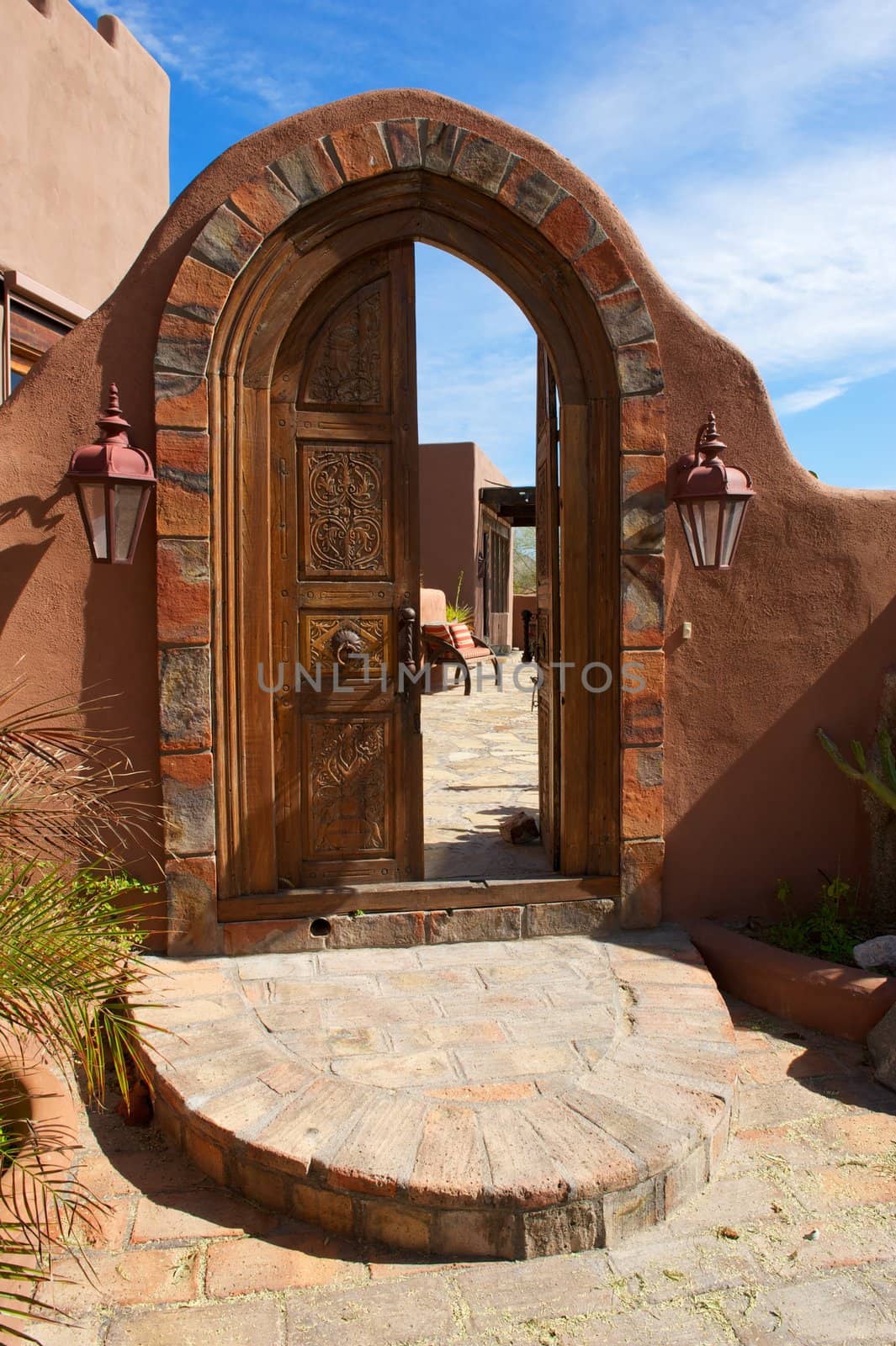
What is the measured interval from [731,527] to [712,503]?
12 centimetres

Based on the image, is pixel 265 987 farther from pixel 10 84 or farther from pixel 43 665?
pixel 10 84

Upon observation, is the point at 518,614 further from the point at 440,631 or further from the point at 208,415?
the point at 208,415

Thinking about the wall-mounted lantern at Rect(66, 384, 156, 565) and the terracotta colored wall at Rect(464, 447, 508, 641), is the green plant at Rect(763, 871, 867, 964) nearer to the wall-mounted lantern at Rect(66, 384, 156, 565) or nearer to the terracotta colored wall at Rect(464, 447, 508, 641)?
the wall-mounted lantern at Rect(66, 384, 156, 565)

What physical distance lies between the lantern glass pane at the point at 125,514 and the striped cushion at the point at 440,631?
25.3 ft

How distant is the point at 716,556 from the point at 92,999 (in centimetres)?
257

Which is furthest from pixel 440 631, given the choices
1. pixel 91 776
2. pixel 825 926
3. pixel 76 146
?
pixel 91 776

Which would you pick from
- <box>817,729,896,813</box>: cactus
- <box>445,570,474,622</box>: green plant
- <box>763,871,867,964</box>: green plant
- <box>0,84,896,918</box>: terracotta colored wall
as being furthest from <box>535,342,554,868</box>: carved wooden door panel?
<box>445,570,474,622</box>: green plant

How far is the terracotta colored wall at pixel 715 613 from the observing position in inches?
139

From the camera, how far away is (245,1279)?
2199mm

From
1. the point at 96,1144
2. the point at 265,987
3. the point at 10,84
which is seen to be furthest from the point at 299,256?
the point at 10,84

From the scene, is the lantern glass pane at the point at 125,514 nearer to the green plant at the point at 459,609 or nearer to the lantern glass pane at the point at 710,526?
the lantern glass pane at the point at 710,526

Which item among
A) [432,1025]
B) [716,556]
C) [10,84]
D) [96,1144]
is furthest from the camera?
[10,84]

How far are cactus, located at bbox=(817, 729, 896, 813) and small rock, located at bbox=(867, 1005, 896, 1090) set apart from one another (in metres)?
0.89

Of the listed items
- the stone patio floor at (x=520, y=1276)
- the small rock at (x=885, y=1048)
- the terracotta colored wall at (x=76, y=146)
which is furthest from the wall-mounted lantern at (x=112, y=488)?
the terracotta colored wall at (x=76, y=146)
